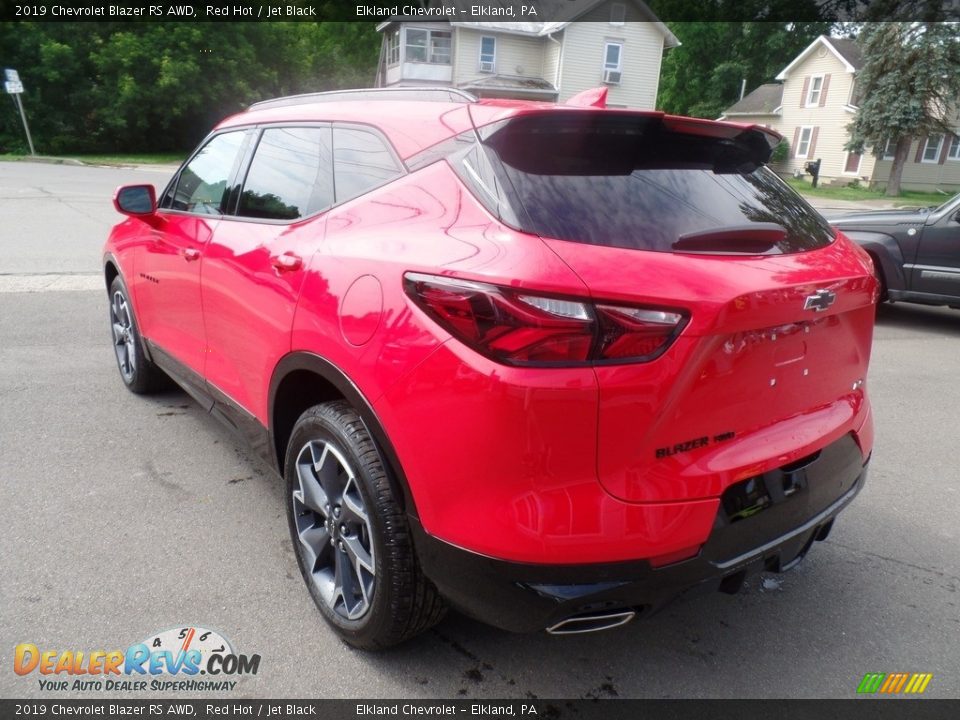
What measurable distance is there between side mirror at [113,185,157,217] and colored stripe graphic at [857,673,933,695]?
12.7 feet

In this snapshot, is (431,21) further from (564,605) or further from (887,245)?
(564,605)

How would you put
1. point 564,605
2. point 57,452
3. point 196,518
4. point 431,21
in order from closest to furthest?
point 564,605
point 196,518
point 57,452
point 431,21

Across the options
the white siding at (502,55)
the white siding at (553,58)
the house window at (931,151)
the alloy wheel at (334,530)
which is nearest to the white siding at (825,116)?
the house window at (931,151)

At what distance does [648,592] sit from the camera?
1.88 meters

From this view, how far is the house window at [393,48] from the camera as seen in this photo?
131 ft

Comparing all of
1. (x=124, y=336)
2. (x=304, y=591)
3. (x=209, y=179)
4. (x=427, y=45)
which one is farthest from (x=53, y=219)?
(x=427, y=45)

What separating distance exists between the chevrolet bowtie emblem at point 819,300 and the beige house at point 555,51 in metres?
37.1

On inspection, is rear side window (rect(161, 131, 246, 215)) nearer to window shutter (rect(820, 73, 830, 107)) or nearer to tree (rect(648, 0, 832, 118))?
window shutter (rect(820, 73, 830, 107))

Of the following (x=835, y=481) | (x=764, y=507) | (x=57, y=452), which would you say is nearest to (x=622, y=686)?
(x=764, y=507)

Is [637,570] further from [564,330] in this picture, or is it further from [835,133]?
[835,133]

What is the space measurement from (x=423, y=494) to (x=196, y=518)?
1.73 m

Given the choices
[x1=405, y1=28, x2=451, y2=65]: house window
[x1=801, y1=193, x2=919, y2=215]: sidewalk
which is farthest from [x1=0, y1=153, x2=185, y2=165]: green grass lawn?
[x1=801, y1=193, x2=919, y2=215]: sidewalk

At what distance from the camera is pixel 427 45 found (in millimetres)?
39156

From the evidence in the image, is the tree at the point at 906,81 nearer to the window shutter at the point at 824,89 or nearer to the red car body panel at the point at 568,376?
the window shutter at the point at 824,89
